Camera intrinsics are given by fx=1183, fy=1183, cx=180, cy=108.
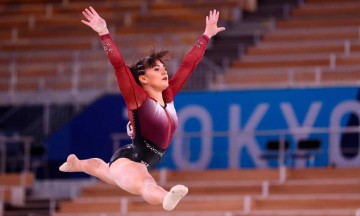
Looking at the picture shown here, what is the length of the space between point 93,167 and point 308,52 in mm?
8796

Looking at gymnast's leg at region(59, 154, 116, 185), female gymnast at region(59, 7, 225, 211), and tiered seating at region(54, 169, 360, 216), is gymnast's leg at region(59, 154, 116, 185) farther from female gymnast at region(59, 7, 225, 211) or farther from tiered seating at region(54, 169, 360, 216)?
tiered seating at region(54, 169, 360, 216)

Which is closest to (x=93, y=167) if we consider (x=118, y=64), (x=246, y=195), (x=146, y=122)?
(x=146, y=122)

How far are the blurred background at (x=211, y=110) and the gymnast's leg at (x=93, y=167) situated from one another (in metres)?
4.59

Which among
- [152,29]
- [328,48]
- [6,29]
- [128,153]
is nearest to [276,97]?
[328,48]

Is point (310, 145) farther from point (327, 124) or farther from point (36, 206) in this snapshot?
point (36, 206)

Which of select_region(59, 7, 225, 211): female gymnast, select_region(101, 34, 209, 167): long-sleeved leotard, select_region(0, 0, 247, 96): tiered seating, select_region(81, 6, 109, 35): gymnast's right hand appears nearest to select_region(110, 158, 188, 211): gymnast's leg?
select_region(59, 7, 225, 211): female gymnast

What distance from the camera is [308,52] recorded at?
17.8m

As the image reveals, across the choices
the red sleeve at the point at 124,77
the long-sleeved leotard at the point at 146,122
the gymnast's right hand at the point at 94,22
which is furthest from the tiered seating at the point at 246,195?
the gymnast's right hand at the point at 94,22

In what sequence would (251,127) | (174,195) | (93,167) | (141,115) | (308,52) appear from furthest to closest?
(308,52) → (251,127) → (93,167) → (141,115) → (174,195)

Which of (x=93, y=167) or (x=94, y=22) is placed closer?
(x=94, y=22)

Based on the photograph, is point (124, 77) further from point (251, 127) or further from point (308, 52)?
point (308, 52)

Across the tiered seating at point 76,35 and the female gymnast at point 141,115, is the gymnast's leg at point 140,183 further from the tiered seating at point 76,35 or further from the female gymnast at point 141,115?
the tiered seating at point 76,35

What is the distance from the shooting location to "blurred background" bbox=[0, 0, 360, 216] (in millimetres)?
15562

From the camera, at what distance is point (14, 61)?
60.8ft
